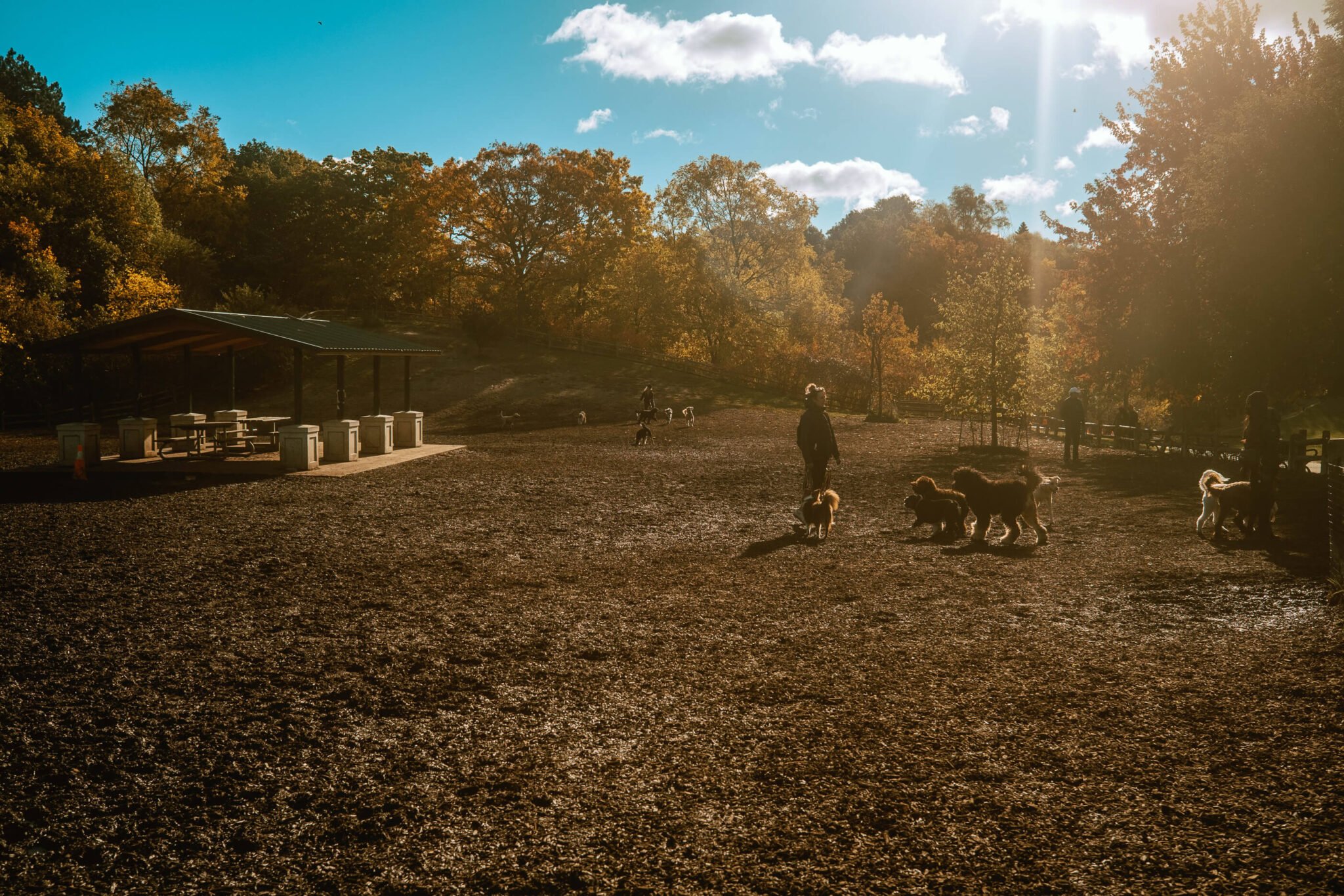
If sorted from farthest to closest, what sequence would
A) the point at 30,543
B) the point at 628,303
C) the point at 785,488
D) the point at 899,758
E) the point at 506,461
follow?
1. the point at 628,303
2. the point at 506,461
3. the point at 785,488
4. the point at 30,543
5. the point at 899,758

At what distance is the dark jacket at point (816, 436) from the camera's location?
1225 centimetres

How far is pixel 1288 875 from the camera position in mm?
3721

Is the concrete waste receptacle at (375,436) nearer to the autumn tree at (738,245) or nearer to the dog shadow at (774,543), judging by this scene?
the dog shadow at (774,543)

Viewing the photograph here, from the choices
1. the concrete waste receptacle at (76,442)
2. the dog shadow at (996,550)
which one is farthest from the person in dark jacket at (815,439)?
the concrete waste receptacle at (76,442)

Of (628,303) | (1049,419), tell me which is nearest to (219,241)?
(628,303)

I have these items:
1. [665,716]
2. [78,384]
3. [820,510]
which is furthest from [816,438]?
[78,384]

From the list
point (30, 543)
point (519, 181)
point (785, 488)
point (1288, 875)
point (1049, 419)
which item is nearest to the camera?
point (1288, 875)

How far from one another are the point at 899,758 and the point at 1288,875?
183cm

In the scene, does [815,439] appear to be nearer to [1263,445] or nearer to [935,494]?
[935,494]

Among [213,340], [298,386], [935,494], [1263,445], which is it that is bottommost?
[935,494]

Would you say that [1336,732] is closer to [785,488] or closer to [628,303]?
[785,488]

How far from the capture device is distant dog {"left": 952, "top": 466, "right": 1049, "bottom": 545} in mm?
11641

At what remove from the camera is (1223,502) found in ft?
39.5

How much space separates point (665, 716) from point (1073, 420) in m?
21.9
